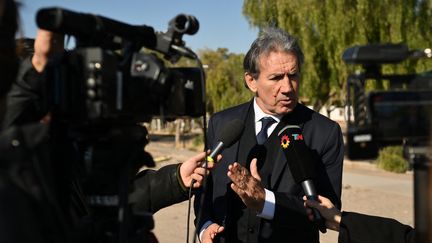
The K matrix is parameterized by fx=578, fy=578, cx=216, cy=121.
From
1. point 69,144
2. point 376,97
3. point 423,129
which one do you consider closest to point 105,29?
point 69,144

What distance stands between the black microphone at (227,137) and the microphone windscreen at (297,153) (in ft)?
0.78

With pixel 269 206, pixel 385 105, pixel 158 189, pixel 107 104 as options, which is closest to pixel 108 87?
pixel 107 104

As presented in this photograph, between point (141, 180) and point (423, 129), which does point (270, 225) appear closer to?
point (141, 180)

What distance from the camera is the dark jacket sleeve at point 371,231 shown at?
2.38 m

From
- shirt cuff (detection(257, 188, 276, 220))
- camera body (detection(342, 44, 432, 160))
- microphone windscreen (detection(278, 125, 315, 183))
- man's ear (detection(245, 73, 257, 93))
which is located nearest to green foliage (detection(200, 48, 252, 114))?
man's ear (detection(245, 73, 257, 93))

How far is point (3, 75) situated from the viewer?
4.44ft

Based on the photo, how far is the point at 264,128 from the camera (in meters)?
3.02

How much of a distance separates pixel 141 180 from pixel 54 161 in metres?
0.88

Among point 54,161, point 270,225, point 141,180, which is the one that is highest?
point 54,161

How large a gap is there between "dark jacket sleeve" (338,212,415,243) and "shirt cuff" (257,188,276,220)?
30cm

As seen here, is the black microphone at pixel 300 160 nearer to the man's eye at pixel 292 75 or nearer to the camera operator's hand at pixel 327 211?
the camera operator's hand at pixel 327 211

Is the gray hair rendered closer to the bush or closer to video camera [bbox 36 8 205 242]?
video camera [bbox 36 8 205 242]

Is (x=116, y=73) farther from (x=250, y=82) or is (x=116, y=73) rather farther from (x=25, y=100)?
(x=250, y=82)

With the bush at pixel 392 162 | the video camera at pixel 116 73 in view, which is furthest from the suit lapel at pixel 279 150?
the bush at pixel 392 162
